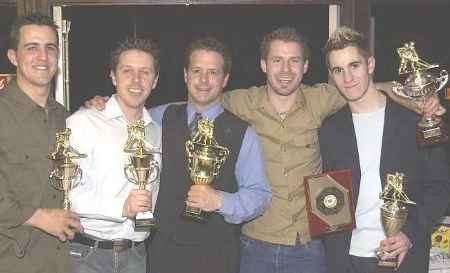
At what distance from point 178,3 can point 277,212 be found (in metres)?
1.34

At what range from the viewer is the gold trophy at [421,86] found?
292 centimetres

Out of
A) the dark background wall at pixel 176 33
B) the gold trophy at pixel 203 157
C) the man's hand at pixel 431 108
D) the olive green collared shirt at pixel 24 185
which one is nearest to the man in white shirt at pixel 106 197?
the olive green collared shirt at pixel 24 185

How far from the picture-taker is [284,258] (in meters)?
3.16

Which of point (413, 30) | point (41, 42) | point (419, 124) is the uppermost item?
point (413, 30)

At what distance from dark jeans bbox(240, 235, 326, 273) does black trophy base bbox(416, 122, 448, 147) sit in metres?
0.74

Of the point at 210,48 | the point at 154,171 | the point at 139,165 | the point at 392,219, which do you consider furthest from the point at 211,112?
the point at 392,219

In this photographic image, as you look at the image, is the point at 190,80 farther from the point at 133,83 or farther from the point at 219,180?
the point at 219,180

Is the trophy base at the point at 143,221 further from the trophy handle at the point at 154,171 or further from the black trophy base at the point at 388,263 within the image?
the black trophy base at the point at 388,263

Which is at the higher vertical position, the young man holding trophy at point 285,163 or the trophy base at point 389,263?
the young man holding trophy at point 285,163

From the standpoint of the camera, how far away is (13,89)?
2.89 meters

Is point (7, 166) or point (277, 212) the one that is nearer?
point (7, 166)

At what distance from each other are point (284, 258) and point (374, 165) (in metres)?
0.64

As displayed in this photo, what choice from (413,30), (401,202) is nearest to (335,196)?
(401,202)

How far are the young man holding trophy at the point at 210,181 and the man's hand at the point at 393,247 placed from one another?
59 cm
